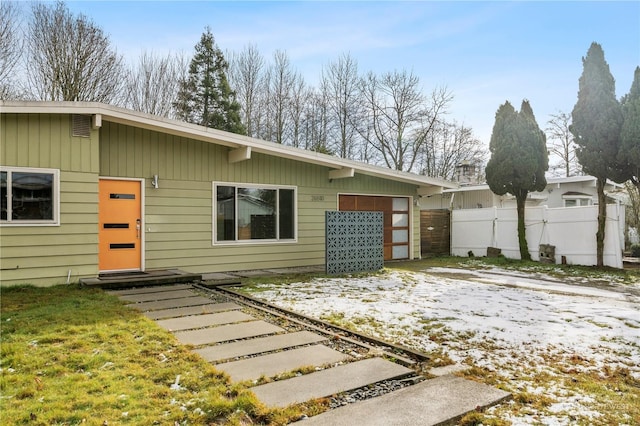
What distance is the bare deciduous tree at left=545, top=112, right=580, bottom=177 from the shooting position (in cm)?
2480

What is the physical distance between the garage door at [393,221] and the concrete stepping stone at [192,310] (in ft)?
21.0

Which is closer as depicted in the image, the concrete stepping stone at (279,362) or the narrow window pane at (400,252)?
the concrete stepping stone at (279,362)

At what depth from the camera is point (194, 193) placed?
8344 mm

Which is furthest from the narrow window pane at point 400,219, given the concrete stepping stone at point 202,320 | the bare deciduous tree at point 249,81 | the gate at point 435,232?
the bare deciduous tree at point 249,81

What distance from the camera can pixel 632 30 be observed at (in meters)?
9.16

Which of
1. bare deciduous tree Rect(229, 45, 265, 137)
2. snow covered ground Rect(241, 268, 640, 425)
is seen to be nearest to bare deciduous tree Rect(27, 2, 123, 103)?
bare deciduous tree Rect(229, 45, 265, 137)

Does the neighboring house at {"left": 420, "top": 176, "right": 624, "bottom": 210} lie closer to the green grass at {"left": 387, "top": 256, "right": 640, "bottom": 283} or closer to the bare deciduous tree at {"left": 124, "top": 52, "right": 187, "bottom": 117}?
the green grass at {"left": 387, "top": 256, "right": 640, "bottom": 283}

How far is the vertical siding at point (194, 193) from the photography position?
7669 millimetres

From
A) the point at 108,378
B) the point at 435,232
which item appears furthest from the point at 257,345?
the point at 435,232

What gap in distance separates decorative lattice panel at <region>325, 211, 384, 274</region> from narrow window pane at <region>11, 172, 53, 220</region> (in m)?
4.94

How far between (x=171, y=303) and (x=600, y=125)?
1032 centimetres

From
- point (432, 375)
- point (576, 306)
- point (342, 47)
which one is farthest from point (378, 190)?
point (342, 47)

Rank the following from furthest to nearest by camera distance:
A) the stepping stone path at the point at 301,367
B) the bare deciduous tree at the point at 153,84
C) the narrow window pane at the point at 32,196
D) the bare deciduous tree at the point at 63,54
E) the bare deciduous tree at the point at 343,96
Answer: the bare deciduous tree at the point at 343,96 < the bare deciduous tree at the point at 153,84 < the bare deciduous tree at the point at 63,54 < the narrow window pane at the point at 32,196 < the stepping stone path at the point at 301,367

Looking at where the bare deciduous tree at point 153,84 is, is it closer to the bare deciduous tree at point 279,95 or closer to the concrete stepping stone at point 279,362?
the bare deciduous tree at point 279,95
